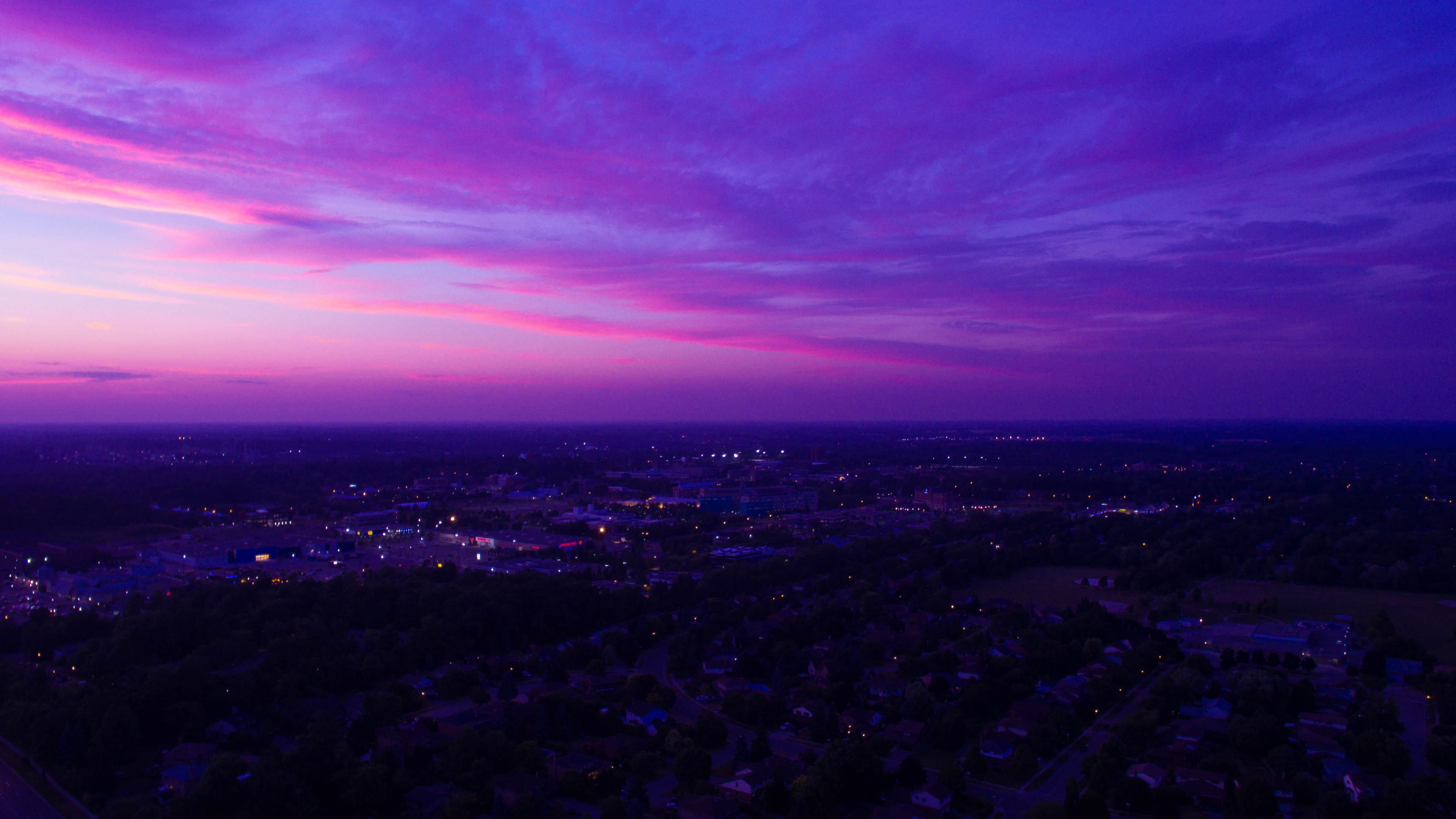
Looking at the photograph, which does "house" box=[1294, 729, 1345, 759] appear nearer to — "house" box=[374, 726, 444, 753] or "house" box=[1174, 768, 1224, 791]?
"house" box=[1174, 768, 1224, 791]

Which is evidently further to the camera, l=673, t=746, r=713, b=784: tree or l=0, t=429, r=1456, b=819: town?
l=673, t=746, r=713, b=784: tree

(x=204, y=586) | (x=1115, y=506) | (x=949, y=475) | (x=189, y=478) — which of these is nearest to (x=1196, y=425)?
(x=949, y=475)

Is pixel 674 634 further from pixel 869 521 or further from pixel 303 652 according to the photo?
pixel 869 521

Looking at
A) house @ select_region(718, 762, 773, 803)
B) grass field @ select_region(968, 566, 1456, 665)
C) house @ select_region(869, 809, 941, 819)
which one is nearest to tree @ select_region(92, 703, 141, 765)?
house @ select_region(718, 762, 773, 803)

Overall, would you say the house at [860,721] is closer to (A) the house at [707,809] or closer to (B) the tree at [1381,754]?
(A) the house at [707,809]

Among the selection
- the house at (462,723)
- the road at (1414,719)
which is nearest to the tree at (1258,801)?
the road at (1414,719)

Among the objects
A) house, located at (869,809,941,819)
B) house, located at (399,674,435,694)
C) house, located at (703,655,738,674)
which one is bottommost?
house, located at (399,674,435,694)

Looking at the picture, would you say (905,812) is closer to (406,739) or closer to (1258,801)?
(1258,801)
